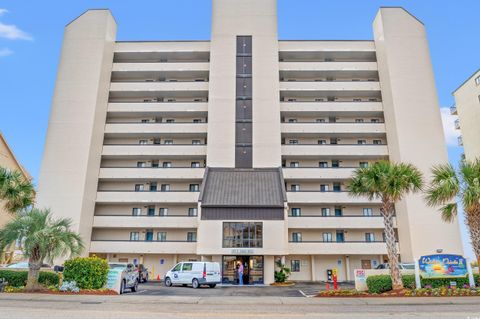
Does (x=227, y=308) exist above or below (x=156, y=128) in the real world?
below

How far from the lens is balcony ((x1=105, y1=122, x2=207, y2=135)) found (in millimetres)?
42250

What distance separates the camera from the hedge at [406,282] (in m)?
19.5

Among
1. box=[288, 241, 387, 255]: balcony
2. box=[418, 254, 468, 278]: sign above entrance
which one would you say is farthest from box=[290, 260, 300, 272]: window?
box=[418, 254, 468, 278]: sign above entrance

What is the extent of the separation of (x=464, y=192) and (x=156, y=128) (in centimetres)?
3286

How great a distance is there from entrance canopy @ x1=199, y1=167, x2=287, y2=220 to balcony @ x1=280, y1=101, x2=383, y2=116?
28.7 feet

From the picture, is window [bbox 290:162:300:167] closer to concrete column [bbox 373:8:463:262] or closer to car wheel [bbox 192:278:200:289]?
concrete column [bbox 373:8:463:262]

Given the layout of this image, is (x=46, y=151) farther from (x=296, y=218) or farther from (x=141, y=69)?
(x=296, y=218)

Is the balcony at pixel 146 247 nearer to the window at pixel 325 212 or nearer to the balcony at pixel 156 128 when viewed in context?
the balcony at pixel 156 128

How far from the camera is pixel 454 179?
2066 centimetres

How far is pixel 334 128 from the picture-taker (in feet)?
138

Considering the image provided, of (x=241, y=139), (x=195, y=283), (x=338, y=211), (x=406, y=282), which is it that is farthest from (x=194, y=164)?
(x=406, y=282)

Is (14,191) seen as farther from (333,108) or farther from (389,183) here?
(333,108)

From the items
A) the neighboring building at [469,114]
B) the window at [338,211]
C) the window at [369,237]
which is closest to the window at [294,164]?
the window at [338,211]

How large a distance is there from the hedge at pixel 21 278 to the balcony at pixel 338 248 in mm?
23373
